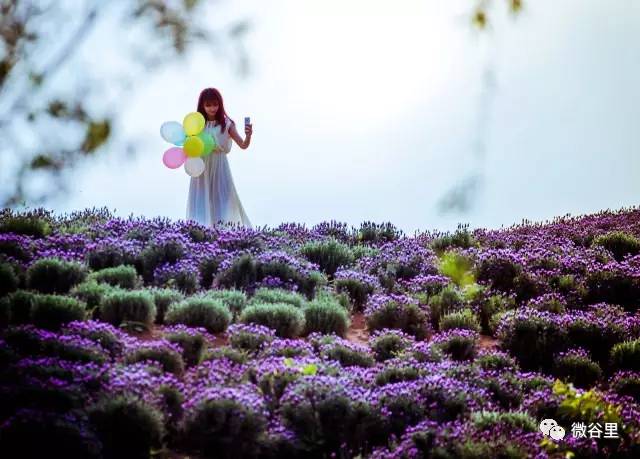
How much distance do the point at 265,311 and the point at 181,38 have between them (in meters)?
3.02

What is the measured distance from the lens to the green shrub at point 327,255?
→ 564 inches

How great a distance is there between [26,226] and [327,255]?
374 cm

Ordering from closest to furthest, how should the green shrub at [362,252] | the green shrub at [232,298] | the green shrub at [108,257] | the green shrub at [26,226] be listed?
the green shrub at [232,298] < the green shrub at [108,257] < the green shrub at [26,226] < the green shrub at [362,252]

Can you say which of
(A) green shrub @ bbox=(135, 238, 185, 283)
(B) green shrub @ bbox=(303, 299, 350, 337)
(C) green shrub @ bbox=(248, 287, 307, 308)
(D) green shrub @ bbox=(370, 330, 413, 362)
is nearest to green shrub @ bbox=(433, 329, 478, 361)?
(D) green shrub @ bbox=(370, 330, 413, 362)

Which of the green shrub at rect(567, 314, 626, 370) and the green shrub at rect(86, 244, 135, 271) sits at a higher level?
the green shrub at rect(86, 244, 135, 271)

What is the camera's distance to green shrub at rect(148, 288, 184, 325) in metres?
11.5

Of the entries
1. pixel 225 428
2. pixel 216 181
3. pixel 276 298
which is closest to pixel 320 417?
pixel 225 428

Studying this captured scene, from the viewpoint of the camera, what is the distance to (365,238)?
16.6m

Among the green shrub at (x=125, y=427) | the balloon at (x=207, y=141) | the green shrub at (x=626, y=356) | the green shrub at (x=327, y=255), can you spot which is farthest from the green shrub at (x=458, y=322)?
the balloon at (x=207, y=141)

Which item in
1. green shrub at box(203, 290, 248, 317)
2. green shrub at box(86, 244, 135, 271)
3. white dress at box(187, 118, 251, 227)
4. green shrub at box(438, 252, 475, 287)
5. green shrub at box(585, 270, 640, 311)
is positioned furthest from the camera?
white dress at box(187, 118, 251, 227)

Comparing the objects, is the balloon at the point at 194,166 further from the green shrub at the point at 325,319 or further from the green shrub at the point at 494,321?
the green shrub at the point at 494,321

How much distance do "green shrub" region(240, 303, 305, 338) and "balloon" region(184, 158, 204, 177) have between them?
198 inches

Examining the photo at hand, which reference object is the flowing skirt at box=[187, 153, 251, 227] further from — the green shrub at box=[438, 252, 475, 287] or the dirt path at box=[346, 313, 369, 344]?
the dirt path at box=[346, 313, 369, 344]

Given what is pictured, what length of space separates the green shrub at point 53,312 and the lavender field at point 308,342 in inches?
0.6
